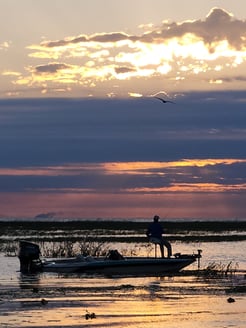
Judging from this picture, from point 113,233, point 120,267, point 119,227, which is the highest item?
point 119,227

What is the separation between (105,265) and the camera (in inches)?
1565

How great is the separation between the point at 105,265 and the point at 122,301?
11.4 metres

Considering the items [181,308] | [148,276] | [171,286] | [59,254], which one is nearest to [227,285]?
[171,286]

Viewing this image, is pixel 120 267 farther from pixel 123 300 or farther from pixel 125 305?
pixel 125 305

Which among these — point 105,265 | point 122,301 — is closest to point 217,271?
point 105,265

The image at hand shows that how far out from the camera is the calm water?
24.0 metres

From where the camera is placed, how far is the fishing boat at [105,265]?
39844 mm

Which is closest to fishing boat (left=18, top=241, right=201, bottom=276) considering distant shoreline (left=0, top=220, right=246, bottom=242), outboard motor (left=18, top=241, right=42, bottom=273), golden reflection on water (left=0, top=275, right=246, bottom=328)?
outboard motor (left=18, top=241, right=42, bottom=273)

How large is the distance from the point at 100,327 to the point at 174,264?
17812 mm

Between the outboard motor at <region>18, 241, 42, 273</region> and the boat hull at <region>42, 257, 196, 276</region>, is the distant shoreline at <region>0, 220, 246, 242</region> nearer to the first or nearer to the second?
the outboard motor at <region>18, 241, 42, 273</region>

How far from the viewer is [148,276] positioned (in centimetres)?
3912

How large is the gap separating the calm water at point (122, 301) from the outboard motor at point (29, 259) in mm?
535

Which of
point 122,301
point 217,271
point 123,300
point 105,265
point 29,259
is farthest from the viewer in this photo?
point 29,259

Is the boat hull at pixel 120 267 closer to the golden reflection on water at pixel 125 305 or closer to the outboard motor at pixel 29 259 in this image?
the outboard motor at pixel 29 259
